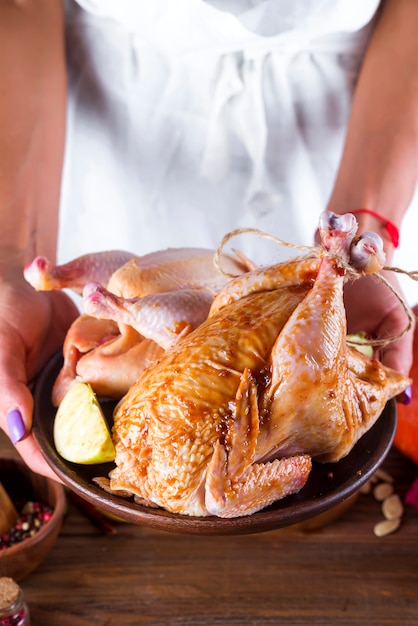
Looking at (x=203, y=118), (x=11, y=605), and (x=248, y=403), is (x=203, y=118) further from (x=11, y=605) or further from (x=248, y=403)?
(x=11, y=605)

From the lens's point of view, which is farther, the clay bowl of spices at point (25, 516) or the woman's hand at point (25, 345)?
the clay bowl of spices at point (25, 516)

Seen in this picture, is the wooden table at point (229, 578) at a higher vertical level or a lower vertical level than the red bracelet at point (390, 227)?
lower

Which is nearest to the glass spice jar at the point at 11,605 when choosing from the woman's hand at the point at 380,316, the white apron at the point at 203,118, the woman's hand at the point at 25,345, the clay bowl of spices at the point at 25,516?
the clay bowl of spices at the point at 25,516

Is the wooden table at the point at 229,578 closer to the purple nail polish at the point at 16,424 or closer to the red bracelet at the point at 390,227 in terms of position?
the purple nail polish at the point at 16,424

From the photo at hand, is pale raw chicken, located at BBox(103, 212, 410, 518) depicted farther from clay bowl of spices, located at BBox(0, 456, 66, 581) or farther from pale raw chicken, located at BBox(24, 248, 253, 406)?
clay bowl of spices, located at BBox(0, 456, 66, 581)

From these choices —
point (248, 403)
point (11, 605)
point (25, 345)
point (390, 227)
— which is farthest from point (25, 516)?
point (390, 227)

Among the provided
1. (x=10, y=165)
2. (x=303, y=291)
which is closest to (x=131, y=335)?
(x=303, y=291)

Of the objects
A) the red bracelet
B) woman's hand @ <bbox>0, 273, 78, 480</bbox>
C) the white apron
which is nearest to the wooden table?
woman's hand @ <bbox>0, 273, 78, 480</bbox>

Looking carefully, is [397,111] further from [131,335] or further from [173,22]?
[131,335]
